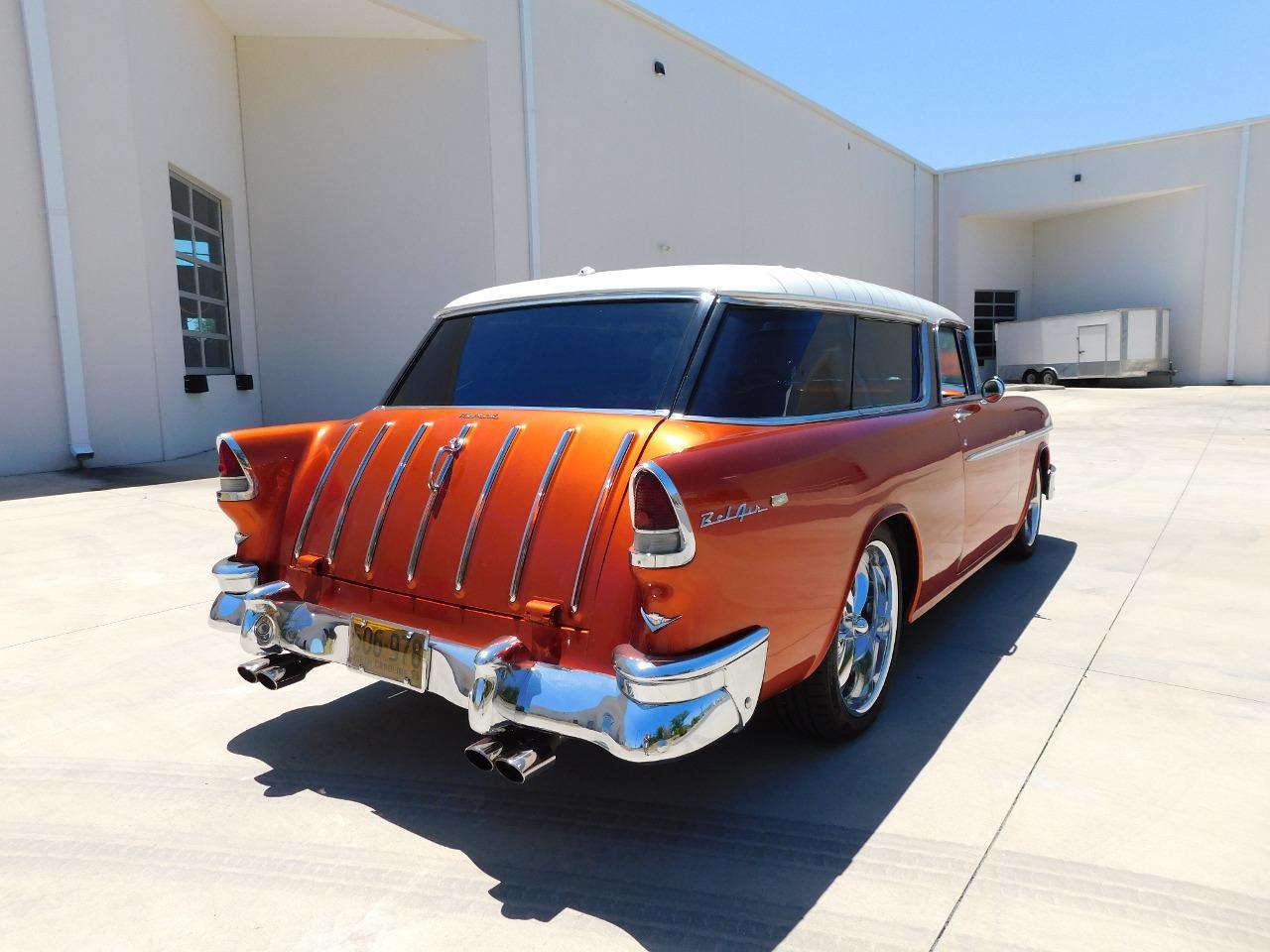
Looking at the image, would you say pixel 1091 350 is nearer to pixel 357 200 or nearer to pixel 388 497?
pixel 357 200

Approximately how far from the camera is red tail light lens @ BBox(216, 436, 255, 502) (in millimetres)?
2963

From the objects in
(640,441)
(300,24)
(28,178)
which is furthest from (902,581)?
(300,24)

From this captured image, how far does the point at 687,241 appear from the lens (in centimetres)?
1686

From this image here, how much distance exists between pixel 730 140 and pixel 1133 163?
13637 mm

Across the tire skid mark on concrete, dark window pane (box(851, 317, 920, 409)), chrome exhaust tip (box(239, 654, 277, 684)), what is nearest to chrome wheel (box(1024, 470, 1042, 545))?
dark window pane (box(851, 317, 920, 409))

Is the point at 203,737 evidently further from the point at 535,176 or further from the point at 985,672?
the point at 535,176

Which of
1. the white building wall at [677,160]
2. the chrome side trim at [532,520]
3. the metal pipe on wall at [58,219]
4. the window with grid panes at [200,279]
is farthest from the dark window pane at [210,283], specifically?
the chrome side trim at [532,520]

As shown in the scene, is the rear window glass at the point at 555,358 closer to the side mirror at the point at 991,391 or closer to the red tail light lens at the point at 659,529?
the red tail light lens at the point at 659,529

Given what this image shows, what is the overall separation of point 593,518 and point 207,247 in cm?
1158

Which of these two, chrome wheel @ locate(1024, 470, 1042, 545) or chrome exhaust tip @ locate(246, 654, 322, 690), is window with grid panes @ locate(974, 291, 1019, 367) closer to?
chrome wheel @ locate(1024, 470, 1042, 545)

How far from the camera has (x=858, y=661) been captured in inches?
118

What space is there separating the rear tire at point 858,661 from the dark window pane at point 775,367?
0.53 meters

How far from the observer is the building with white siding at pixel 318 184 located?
8648 millimetres

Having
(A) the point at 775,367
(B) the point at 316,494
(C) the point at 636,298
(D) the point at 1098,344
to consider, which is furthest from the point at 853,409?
(D) the point at 1098,344
